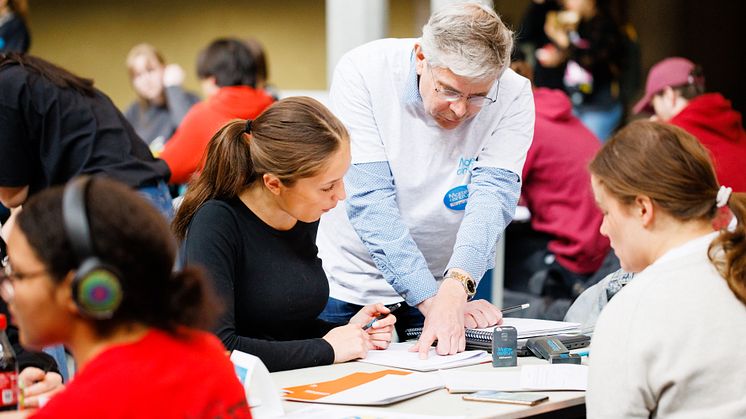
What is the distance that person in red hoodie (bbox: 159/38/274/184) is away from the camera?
4973 millimetres

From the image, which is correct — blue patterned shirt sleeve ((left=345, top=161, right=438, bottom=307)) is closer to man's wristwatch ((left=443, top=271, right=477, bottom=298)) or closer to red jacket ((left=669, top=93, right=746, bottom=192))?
man's wristwatch ((left=443, top=271, right=477, bottom=298))

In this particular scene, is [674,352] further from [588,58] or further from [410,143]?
[588,58]

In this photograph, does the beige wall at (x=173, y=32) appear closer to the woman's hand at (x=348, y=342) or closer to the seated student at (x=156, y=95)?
the seated student at (x=156, y=95)

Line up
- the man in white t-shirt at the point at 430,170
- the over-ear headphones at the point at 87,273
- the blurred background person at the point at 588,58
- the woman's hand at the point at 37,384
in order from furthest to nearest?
the blurred background person at the point at 588,58, the man in white t-shirt at the point at 430,170, the woman's hand at the point at 37,384, the over-ear headphones at the point at 87,273

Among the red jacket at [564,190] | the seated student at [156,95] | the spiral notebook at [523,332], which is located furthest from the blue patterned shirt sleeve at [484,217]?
the seated student at [156,95]

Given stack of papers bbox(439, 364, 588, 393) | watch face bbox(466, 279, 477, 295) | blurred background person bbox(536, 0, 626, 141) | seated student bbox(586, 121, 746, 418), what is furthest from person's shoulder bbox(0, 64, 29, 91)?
blurred background person bbox(536, 0, 626, 141)

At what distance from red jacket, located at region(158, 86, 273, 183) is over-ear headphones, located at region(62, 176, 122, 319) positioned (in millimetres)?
3668

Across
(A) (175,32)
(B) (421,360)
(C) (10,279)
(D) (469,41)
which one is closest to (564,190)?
(D) (469,41)

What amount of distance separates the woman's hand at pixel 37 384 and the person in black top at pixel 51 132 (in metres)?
1.22

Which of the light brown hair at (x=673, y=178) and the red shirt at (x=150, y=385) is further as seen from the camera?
the light brown hair at (x=673, y=178)

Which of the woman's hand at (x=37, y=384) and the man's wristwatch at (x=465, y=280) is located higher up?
the woman's hand at (x=37, y=384)

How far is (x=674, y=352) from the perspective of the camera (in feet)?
6.20

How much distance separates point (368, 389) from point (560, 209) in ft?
8.05

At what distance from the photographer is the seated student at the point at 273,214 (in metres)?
2.38
